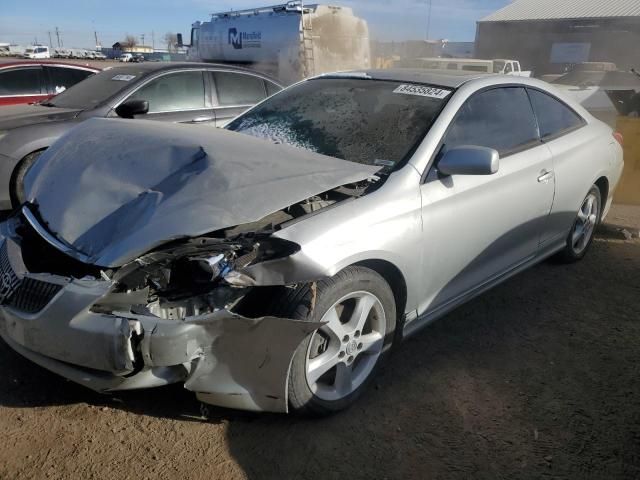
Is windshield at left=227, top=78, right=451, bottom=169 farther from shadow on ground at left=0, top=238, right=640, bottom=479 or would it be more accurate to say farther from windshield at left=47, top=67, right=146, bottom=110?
windshield at left=47, top=67, right=146, bottom=110

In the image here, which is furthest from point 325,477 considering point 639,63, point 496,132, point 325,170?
point 639,63

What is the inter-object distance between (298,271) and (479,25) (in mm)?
37901

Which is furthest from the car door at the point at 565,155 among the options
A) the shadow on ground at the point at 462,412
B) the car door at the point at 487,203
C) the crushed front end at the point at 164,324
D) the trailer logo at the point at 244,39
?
the trailer logo at the point at 244,39

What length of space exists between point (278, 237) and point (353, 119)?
52.1 inches

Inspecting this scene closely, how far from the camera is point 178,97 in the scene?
618cm

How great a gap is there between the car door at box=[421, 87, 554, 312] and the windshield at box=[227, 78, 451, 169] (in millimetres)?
224

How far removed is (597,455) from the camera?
2.43m

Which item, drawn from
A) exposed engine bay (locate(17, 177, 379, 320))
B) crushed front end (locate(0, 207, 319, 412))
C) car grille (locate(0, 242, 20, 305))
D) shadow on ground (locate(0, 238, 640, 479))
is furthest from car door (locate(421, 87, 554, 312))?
car grille (locate(0, 242, 20, 305))

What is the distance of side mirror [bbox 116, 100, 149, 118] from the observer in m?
5.43

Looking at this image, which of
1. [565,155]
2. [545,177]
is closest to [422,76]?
[545,177]

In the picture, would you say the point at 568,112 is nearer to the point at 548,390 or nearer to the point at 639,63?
the point at 548,390

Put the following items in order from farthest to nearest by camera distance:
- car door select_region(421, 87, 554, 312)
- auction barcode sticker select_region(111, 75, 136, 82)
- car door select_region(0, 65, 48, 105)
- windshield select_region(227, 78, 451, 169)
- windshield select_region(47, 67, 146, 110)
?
1. car door select_region(0, 65, 48, 105)
2. auction barcode sticker select_region(111, 75, 136, 82)
3. windshield select_region(47, 67, 146, 110)
4. windshield select_region(227, 78, 451, 169)
5. car door select_region(421, 87, 554, 312)

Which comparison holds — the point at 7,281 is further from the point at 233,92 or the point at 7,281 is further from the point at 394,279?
the point at 233,92

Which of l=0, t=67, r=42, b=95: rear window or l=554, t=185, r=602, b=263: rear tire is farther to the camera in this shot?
l=0, t=67, r=42, b=95: rear window
